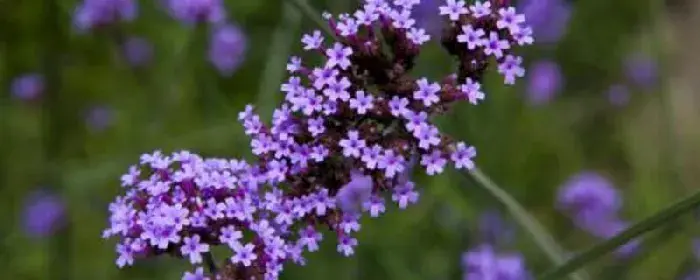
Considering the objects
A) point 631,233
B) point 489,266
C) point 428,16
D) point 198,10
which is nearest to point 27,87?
point 198,10

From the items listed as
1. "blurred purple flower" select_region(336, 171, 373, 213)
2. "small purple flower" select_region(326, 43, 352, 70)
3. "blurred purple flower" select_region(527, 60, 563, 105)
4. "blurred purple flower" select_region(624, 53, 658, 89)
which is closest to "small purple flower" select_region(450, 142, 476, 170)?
"small purple flower" select_region(326, 43, 352, 70)

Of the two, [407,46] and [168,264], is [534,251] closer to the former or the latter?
[168,264]

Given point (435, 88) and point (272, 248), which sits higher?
point (435, 88)

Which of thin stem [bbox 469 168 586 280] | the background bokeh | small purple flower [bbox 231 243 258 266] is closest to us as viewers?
small purple flower [bbox 231 243 258 266]

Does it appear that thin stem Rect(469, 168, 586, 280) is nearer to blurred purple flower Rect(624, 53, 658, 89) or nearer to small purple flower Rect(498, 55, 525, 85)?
small purple flower Rect(498, 55, 525, 85)

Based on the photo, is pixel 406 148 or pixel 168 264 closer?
pixel 406 148

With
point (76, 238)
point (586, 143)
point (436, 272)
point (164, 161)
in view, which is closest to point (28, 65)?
point (76, 238)

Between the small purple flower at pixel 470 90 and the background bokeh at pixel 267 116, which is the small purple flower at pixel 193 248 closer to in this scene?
the small purple flower at pixel 470 90
